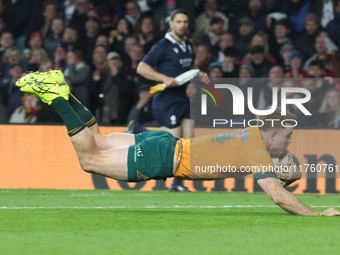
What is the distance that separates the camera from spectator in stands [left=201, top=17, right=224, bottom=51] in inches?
540

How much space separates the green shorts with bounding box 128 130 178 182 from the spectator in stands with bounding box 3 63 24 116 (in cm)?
569

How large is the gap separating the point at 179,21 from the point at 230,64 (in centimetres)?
267

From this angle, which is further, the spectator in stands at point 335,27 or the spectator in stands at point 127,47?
the spectator in stands at point 127,47

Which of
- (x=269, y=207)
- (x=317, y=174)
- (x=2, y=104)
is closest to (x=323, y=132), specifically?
(x=317, y=174)

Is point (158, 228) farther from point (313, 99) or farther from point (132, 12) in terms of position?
point (132, 12)

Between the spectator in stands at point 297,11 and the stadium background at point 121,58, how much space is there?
0.06 feet

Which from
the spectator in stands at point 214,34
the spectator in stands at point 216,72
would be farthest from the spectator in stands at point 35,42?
the spectator in stands at point 216,72

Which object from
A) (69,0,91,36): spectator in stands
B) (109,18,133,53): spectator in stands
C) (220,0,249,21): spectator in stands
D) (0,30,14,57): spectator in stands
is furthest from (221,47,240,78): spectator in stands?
(0,30,14,57): spectator in stands

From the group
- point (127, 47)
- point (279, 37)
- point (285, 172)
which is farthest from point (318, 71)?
point (285, 172)

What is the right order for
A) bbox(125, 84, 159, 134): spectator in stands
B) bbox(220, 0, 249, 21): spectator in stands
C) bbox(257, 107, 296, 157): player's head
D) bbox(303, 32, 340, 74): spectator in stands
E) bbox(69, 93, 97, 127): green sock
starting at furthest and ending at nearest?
bbox(220, 0, 249, 21): spectator in stands
bbox(303, 32, 340, 74): spectator in stands
bbox(125, 84, 159, 134): spectator in stands
bbox(69, 93, 97, 127): green sock
bbox(257, 107, 296, 157): player's head

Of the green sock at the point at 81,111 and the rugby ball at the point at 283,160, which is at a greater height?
the green sock at the point at 81,111

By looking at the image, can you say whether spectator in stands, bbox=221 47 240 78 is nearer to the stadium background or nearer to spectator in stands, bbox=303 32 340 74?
the stadium background

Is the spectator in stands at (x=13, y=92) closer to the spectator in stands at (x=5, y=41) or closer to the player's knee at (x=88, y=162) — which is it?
the spectator in stands at (x=5, y=41)

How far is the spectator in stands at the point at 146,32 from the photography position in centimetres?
1371
